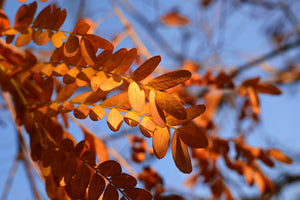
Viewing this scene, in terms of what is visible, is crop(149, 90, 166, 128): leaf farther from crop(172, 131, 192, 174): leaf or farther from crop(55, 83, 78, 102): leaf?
crop(55, 83, 78, 102): leaf

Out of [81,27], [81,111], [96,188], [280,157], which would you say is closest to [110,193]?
[96,188]

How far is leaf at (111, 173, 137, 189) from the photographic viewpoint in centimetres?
38

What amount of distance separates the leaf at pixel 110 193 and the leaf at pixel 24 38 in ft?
0.90

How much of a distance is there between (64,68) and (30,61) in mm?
109

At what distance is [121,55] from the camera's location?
0.39m

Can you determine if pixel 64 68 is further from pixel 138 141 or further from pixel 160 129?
pixel 138 141

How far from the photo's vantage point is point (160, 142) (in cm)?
35

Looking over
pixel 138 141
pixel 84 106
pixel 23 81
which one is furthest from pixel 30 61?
pixel 138 141

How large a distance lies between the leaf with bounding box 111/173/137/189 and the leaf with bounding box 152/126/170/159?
58 millimetres

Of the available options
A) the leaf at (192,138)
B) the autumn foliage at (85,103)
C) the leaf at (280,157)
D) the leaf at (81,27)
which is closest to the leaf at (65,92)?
the autumn foliage at (85,103)

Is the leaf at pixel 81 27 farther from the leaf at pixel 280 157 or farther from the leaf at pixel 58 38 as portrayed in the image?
the leaf at pixel 280 157

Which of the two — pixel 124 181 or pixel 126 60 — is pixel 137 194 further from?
pixel 126 60

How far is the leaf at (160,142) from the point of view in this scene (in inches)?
13.6

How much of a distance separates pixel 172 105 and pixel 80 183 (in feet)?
0.53
